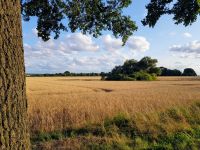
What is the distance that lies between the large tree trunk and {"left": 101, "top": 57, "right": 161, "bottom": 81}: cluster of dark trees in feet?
301

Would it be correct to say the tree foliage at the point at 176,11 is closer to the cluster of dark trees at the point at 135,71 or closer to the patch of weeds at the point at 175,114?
the patch of weeds at the point at 175,114

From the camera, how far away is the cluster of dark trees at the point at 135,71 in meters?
96.7

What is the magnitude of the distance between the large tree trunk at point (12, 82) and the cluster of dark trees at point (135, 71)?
301ft

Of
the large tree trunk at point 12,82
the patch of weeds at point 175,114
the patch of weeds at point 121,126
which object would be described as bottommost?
the patch of weeds at point 121,126

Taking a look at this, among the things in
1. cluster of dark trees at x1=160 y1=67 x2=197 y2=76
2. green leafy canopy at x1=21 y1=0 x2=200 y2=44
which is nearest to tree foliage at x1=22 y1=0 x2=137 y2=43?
green leafy canopy at x1=21 y1=0 x2=200 y2=44

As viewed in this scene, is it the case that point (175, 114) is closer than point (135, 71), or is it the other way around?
point (175, 114)

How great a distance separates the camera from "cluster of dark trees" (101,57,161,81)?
96.7 m

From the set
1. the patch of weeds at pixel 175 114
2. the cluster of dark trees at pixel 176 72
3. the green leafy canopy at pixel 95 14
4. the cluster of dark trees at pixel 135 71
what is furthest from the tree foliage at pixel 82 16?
the cluster of dark trees at pixel 176 72

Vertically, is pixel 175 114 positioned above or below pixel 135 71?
below

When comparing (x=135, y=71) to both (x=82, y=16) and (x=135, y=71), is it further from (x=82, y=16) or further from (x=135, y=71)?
(x=82, y=16)

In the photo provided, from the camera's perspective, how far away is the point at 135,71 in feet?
340

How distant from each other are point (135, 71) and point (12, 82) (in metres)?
101

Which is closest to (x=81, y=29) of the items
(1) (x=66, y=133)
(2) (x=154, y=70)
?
(1) (x=66, y=133)

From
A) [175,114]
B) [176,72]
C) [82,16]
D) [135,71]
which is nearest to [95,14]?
[82,16]
